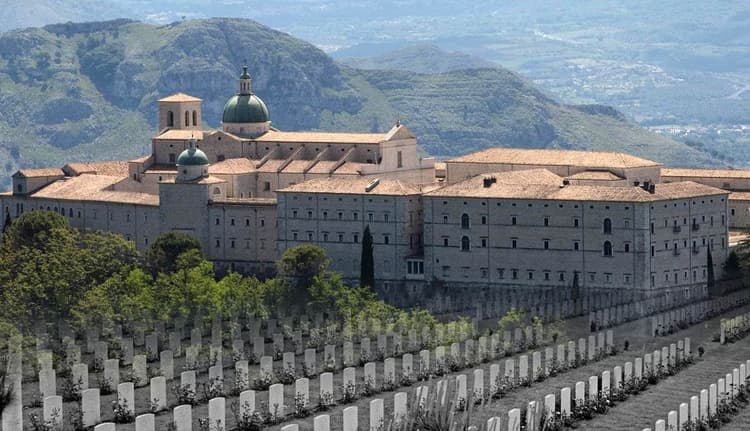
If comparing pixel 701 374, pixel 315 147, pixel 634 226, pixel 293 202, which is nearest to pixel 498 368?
pixel 701 374

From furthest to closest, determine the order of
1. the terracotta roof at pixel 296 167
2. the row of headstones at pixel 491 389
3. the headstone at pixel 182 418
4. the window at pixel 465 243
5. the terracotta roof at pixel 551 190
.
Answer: the terracotta roof at pixel 296 167, the window at pixel 465 243, the terracotta roof at pixel 551 190, the headstone at pixel 182 418, the row of headstones at pixel 491 389

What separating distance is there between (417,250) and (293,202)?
7321 mm

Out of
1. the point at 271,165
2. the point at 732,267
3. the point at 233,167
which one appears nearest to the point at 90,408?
the point at 732,267

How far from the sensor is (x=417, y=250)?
129000mm

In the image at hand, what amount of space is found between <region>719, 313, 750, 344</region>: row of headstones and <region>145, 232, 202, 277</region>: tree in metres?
36.8

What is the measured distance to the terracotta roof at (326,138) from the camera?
14262cm

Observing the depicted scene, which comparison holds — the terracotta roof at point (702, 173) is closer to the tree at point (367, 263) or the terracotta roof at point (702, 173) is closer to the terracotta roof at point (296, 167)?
the terracotta roof at point (296, 167)

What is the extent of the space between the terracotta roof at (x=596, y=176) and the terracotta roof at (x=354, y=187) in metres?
8.76

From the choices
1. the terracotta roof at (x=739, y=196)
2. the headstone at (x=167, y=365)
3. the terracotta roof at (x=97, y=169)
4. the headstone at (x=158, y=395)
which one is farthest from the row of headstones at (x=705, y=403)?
the terracotta roof at (x=97, y=169)

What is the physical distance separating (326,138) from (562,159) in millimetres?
14818

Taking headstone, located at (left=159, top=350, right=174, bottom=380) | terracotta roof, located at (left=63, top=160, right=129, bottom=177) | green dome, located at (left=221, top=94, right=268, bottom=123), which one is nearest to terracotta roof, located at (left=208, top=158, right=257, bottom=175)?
green dome, located at (left=221, top=94, right=268, bottom=123)

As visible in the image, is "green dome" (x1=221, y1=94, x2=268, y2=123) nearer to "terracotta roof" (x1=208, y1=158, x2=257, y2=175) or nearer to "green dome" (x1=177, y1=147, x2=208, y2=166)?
"terracotta roof" (x1=208, y1=158, x2=257, y2=175)

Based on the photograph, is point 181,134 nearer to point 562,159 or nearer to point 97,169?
point 97,169

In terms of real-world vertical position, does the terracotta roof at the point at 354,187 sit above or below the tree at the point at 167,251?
above
